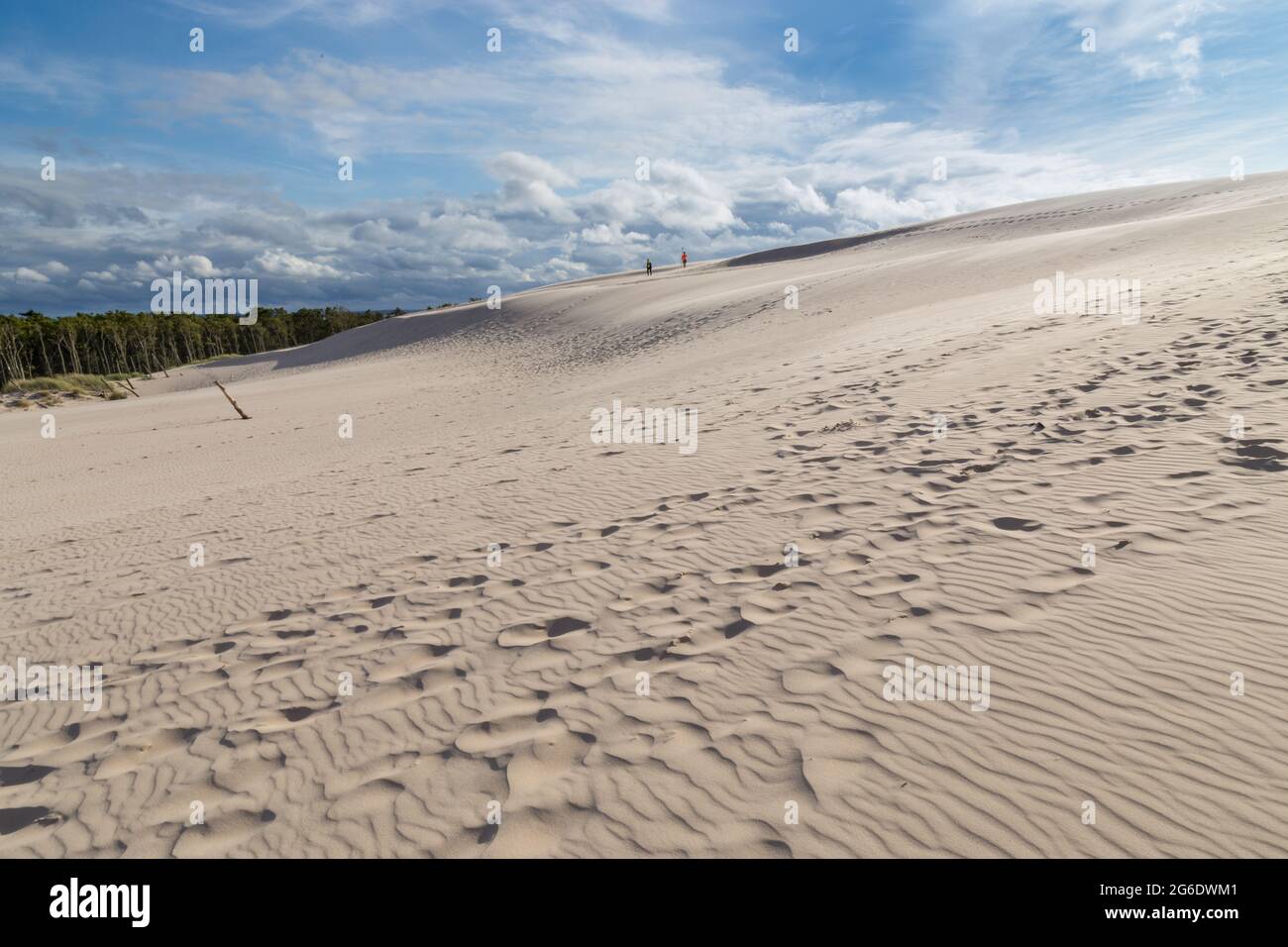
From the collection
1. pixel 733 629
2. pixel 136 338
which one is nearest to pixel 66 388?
pixel 136 338

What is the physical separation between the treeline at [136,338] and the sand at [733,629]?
74307mm

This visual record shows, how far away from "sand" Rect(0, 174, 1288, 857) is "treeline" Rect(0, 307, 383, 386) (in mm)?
74307

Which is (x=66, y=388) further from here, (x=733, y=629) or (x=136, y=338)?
(x=733, y=629)

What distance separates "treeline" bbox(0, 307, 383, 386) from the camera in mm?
71219

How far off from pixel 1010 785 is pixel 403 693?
A: 3729 mm

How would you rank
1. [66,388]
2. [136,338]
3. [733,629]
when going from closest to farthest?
[733,629] → [66,388] → [136,338]

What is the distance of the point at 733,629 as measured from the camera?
4910 mm

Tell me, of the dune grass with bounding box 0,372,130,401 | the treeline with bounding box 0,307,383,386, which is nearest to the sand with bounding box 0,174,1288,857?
the dune grass with bounding box 0,372,130,401

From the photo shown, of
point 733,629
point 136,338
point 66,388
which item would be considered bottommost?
point 733,629

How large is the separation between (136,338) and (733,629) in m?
98.7

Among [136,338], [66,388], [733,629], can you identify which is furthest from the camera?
[136,338]

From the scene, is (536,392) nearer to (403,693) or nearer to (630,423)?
(630,423)

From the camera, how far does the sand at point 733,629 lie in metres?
3.28

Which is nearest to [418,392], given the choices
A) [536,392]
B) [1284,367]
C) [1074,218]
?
[536,392]
